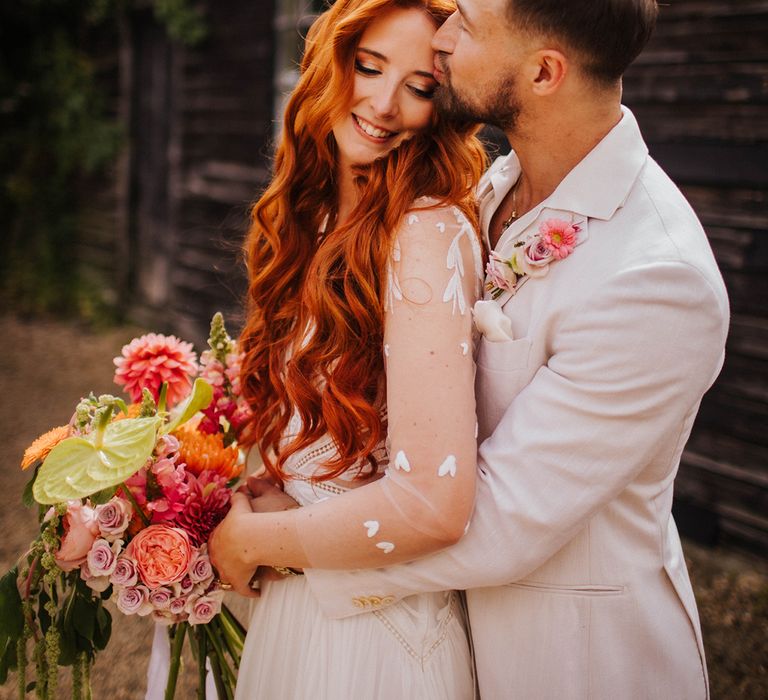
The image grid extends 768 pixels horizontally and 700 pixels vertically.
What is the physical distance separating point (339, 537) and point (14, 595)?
0.72 m

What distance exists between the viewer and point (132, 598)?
5.16ft

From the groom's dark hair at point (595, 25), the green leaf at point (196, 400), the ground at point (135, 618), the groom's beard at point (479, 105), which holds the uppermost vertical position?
the groom's dark hair at point (595, 25)

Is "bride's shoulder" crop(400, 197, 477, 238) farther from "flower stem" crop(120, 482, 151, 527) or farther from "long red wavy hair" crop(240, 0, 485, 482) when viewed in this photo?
"flower stem" crop(120, 482, 151, 527)

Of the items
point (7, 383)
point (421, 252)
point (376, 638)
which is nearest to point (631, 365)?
point (421, 252)

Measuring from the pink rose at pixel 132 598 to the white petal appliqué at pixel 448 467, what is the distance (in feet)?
2.26

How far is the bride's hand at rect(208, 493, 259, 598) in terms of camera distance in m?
1.60

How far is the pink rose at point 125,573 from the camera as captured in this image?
1.56m

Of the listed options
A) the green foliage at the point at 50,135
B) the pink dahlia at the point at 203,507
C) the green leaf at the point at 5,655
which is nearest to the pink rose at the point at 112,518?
the pink dahlia at the point at 203,507

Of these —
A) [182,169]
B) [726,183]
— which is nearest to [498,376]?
[726,183]

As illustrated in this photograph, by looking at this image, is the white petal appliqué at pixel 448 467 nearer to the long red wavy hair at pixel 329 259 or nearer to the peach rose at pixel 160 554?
the long red wavy hair at pixel 329 259

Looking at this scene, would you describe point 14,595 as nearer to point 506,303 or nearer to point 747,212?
point 506,303

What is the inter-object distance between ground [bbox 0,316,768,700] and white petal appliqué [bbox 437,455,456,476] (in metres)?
2.13

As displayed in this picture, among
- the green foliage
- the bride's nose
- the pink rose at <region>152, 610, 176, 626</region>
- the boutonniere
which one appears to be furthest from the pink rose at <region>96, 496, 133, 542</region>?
the green foliage

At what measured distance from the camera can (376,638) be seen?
160cm
